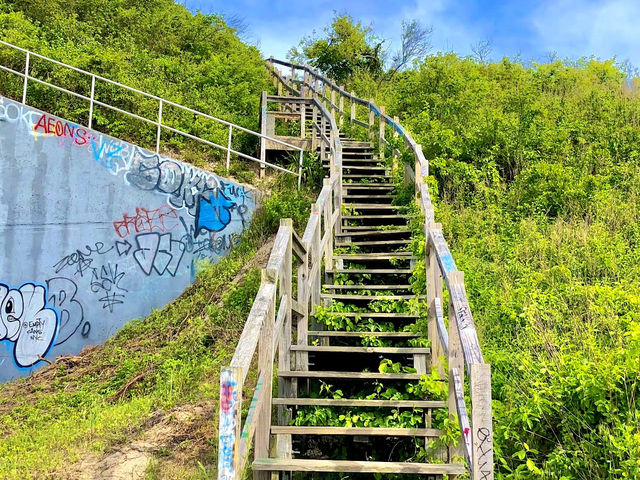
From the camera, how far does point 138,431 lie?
6.04 metres

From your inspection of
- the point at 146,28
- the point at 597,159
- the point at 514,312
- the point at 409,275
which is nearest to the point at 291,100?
the point at 146,28

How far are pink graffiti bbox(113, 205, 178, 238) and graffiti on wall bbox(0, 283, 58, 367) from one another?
166 centimetres

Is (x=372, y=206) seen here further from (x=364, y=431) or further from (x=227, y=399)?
(x=227, y=399)

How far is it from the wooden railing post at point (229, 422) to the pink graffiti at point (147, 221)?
26.7 ft

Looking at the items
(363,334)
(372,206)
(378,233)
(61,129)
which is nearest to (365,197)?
(372,206)

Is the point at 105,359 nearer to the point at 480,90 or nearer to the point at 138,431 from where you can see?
the point at 138,431

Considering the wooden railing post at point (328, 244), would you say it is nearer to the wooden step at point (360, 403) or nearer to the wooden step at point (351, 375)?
the wooden step at point (351, 375)

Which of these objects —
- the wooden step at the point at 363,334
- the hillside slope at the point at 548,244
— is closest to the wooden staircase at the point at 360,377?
the wooden step at the point at 363,334

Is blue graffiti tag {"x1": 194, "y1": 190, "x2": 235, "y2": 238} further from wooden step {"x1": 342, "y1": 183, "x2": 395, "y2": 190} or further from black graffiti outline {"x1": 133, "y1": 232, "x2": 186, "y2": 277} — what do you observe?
wooden step {"x1": 342, "y1": 183, "x2": 395, "y2": 190}

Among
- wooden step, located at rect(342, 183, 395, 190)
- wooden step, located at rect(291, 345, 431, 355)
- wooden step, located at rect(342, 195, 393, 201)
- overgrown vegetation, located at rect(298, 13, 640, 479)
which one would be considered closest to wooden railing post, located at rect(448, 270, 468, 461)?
overgrown vegetation, located at rect(298, 13, 640, 479)

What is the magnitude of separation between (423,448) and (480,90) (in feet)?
36.4

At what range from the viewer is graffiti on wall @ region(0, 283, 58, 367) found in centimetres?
955

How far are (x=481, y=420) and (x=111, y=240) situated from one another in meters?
8.71

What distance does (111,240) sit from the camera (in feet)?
33.3
